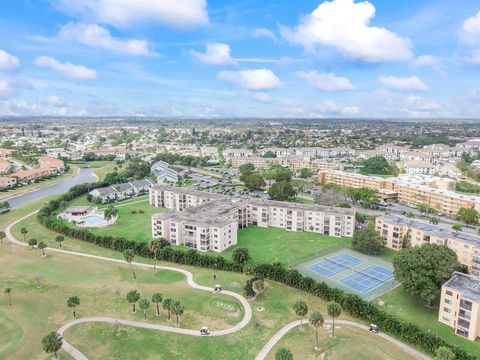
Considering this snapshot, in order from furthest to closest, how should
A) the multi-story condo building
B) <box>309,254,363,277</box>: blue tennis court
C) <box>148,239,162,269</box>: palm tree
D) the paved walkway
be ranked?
the multi-story condo building, <box>148,239,162,269</box>: palm tree, <box>309,254,363,277</box>: blue tennis court, the paved walkway

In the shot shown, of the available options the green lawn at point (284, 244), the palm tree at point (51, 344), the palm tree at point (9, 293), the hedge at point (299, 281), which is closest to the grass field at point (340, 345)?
the hedge at point (299, 281)

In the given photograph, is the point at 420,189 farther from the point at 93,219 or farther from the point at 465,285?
the point at 93,219

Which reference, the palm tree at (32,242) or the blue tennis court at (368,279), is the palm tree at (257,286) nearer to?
the blue tennis court at (368,279)

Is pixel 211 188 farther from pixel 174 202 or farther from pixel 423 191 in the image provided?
pixel 423 191

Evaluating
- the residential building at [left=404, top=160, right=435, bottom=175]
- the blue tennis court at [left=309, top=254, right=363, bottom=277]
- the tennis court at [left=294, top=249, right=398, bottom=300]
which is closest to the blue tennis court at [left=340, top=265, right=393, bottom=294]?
the tennis court at [left=294, top=249, right=398, bottom=300]

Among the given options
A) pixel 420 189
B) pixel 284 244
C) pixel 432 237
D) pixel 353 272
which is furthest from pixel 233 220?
pixel 420 189

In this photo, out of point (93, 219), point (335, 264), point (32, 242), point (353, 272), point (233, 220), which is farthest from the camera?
point (93, 219)

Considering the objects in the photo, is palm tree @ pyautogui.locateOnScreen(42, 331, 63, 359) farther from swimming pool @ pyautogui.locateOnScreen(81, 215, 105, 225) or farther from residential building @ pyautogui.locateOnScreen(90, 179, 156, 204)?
residential building @ pyautogui.locateOnScreen(90, 179, 156, 204)
